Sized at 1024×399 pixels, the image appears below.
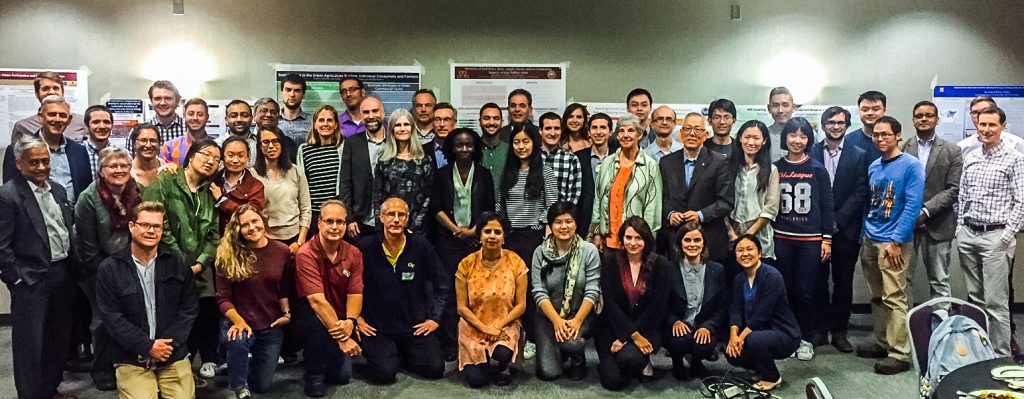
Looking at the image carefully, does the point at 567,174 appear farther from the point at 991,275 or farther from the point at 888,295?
the point at 991,275

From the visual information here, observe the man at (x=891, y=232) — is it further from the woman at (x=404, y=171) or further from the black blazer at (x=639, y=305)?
the woman at (x=404, y=171)

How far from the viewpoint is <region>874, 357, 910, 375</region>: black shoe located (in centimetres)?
441

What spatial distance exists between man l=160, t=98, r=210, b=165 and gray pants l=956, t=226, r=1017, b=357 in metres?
5.01

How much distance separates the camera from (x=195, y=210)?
160 inches

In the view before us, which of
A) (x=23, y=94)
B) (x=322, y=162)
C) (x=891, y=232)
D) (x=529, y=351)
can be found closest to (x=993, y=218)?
(x=891, y=232)

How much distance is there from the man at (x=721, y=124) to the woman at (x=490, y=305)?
1.62 meters

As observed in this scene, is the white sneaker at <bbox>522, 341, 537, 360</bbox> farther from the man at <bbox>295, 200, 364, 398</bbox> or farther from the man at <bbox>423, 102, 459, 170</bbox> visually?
the man at <bbox>423, 102, 459, 170</bbox>

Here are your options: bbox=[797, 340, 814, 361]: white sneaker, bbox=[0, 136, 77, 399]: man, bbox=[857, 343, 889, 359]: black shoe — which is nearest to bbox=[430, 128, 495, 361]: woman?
bbox=[0, 136, 77, 399]: man

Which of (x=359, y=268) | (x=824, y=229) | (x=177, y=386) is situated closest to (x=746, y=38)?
(x=824, y=229)

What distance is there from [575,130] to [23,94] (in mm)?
4297

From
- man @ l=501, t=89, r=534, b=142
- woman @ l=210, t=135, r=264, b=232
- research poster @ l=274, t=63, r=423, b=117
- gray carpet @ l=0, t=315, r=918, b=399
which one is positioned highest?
research poster @ l=274, t=63, r=423, b=117

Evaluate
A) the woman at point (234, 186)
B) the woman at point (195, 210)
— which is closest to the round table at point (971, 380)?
the woman at point (234, 186)

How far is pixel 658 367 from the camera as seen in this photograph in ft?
14.8

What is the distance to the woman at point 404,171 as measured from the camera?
14.6ft
